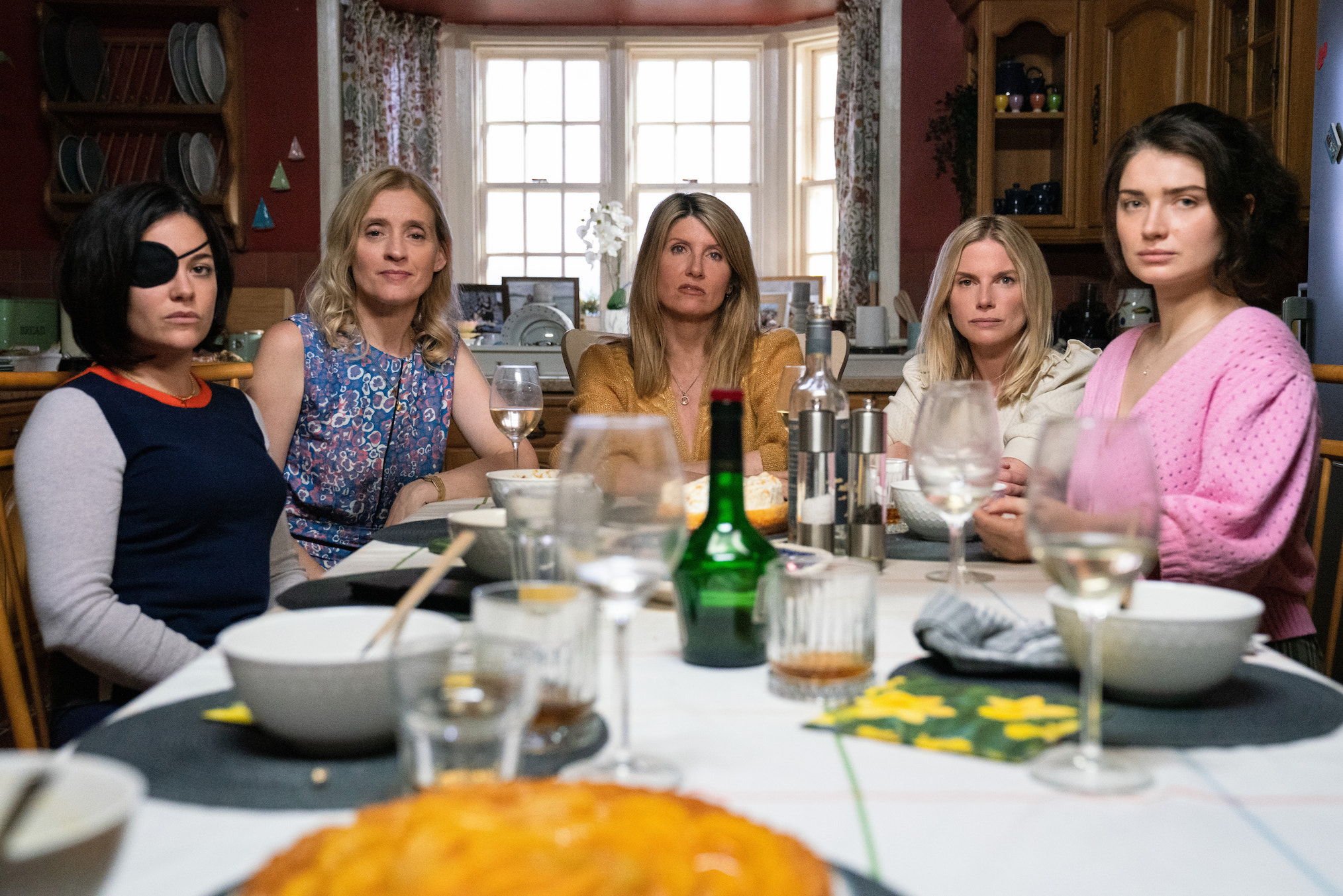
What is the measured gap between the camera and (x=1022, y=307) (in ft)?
6.98

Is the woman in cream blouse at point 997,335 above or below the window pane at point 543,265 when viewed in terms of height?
below

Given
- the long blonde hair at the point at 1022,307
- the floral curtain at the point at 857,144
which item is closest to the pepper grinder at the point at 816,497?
the long blonde hair at the point at 1022,307

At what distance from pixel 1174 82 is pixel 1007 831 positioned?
4383 millimetres

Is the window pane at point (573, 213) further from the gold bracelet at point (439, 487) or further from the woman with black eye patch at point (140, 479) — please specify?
the woman with black eye patch at point (140, 479)

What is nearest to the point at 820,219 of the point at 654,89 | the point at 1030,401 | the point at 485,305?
the point at 654,89

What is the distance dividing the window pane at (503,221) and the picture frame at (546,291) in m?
1.26

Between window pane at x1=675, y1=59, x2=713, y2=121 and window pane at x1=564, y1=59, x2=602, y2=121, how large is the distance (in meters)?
0.43

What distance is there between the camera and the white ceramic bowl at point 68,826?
326 mm

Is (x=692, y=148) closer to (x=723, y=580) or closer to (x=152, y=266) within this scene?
(x=152, y=266)

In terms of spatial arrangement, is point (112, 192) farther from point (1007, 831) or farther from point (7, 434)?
point (7, 434)

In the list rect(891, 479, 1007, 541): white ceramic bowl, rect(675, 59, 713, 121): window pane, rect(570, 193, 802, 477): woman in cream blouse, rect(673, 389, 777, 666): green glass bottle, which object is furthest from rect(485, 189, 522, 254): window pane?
rect(673, 389, 777, 666): green glass bottle

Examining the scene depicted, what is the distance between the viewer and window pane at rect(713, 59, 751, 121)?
6184 mm

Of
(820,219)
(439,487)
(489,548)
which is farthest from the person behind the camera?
(820,219)

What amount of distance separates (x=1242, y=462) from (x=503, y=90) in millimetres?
5540
